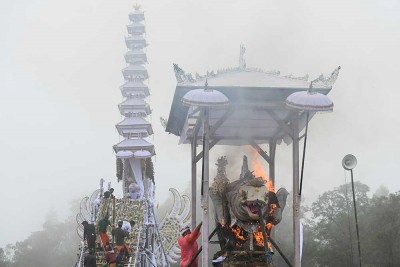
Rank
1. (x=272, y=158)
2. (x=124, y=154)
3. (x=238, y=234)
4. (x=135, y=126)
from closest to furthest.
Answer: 1. (x=238, y=234)
2. (x=272, y=158)
3. (x=124, y=154)
4. (x=135, y=126)

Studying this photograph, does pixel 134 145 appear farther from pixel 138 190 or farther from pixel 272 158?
pixel 272 158

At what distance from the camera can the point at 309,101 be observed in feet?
36.1

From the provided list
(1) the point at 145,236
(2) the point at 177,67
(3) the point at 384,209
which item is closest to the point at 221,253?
(2) the point at 177,67

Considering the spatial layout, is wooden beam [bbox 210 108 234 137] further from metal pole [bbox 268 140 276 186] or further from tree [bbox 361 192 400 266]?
tree [bbox 361 192 400 266]

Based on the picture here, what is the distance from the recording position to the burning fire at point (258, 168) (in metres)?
13.7

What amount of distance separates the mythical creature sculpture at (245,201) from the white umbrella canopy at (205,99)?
209cm

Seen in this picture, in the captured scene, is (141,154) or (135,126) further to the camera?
(135,126)

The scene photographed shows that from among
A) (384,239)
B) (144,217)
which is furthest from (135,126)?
(384,239)

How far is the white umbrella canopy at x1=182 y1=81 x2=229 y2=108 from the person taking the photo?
10938 millimetres

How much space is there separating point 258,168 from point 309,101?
3537 millimetres

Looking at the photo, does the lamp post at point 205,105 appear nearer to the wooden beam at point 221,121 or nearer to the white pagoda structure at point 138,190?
the wooden beam at point 221,121

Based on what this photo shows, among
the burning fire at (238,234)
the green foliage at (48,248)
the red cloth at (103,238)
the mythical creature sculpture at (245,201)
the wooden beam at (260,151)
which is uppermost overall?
the wooden beam at (260,151)

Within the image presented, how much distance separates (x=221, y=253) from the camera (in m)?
12.7

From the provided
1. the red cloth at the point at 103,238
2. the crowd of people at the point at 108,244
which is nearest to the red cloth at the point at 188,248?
the crowd of people at the point at 108,244
